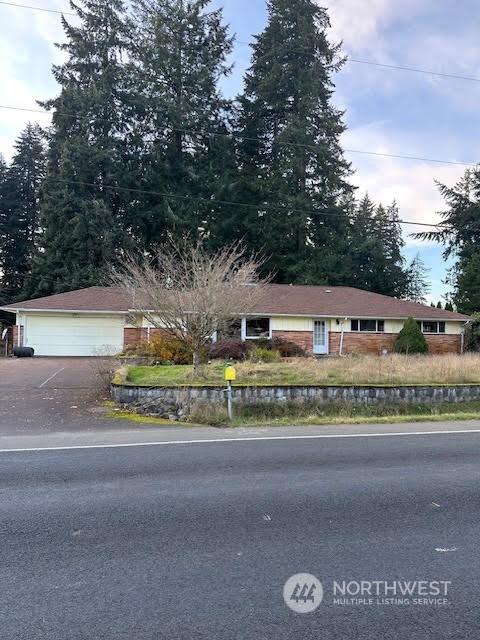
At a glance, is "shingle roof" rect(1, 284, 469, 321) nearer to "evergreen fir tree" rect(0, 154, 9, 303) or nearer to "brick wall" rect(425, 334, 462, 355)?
"brick wall" rect(425, 334, 462, 355)

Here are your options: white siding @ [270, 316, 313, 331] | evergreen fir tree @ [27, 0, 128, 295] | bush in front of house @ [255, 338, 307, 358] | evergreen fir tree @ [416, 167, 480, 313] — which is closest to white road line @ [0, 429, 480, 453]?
bush in front of house @ [255, 338, 307, 358]

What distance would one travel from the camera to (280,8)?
38500 mm

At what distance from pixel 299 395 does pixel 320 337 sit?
14.7m

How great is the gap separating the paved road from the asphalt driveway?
111 inches

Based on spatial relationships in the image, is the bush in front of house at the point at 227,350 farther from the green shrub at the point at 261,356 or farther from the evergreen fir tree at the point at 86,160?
the evergreen fir tree at the point at 86,160

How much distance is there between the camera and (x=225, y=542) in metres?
3.92

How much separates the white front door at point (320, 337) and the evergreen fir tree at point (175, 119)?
12531 mm

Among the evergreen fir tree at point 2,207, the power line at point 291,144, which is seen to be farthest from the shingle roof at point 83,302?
the evergreen fir tree at point 2,207

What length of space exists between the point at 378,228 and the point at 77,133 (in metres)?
28.3

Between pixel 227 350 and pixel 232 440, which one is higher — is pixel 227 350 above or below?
above

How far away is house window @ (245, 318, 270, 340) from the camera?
25297 millimetres

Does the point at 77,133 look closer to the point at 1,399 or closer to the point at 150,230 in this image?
the point at 150,230

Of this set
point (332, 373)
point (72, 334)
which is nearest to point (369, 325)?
point (332, 373)

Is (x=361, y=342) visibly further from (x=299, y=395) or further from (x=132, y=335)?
(x=299, y=395)
